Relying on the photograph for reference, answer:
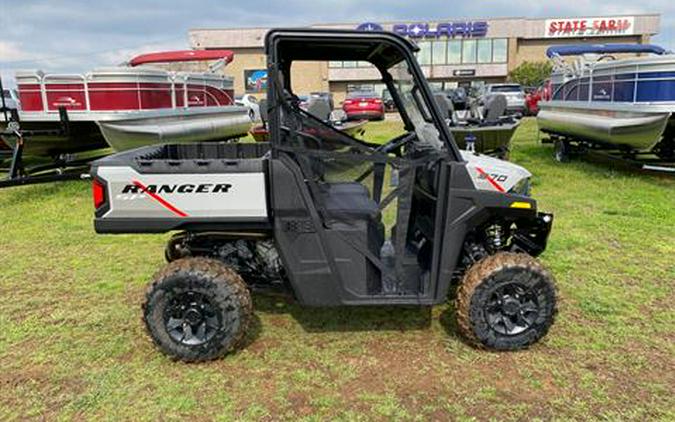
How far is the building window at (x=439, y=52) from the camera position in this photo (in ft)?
161

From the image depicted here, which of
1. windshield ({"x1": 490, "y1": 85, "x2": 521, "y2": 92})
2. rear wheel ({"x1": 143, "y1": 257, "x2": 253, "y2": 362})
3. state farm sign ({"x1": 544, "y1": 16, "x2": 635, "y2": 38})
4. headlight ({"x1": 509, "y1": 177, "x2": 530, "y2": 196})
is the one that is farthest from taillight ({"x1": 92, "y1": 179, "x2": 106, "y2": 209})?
state farm sign ({"x1": 544, "y1": 16, "x2": 635, "y2": 38})

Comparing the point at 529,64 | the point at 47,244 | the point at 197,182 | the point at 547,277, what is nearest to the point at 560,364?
the point at 547,277

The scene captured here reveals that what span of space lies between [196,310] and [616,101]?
7.51 metres

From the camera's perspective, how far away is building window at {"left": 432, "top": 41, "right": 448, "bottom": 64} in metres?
49.1

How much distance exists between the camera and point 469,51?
4991 centimetres

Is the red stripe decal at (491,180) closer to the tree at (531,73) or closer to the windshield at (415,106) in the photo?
the windshield at (415,106)

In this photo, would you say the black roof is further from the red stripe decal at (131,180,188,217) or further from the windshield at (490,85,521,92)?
the windshield at (490,85,521,92)

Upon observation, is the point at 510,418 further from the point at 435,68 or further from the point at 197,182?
the point at 435,68

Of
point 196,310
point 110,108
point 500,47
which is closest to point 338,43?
point 196,310

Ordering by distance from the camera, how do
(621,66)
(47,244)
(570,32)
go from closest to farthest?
1. (47,244)
2. (621,66)
3. (570,32)

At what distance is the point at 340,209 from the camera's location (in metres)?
3.13

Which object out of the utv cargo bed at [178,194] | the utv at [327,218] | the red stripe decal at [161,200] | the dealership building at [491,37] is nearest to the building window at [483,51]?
the dealership building at [491,37]

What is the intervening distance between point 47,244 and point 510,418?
4924mm

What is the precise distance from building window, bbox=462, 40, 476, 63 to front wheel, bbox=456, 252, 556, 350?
49839mm
